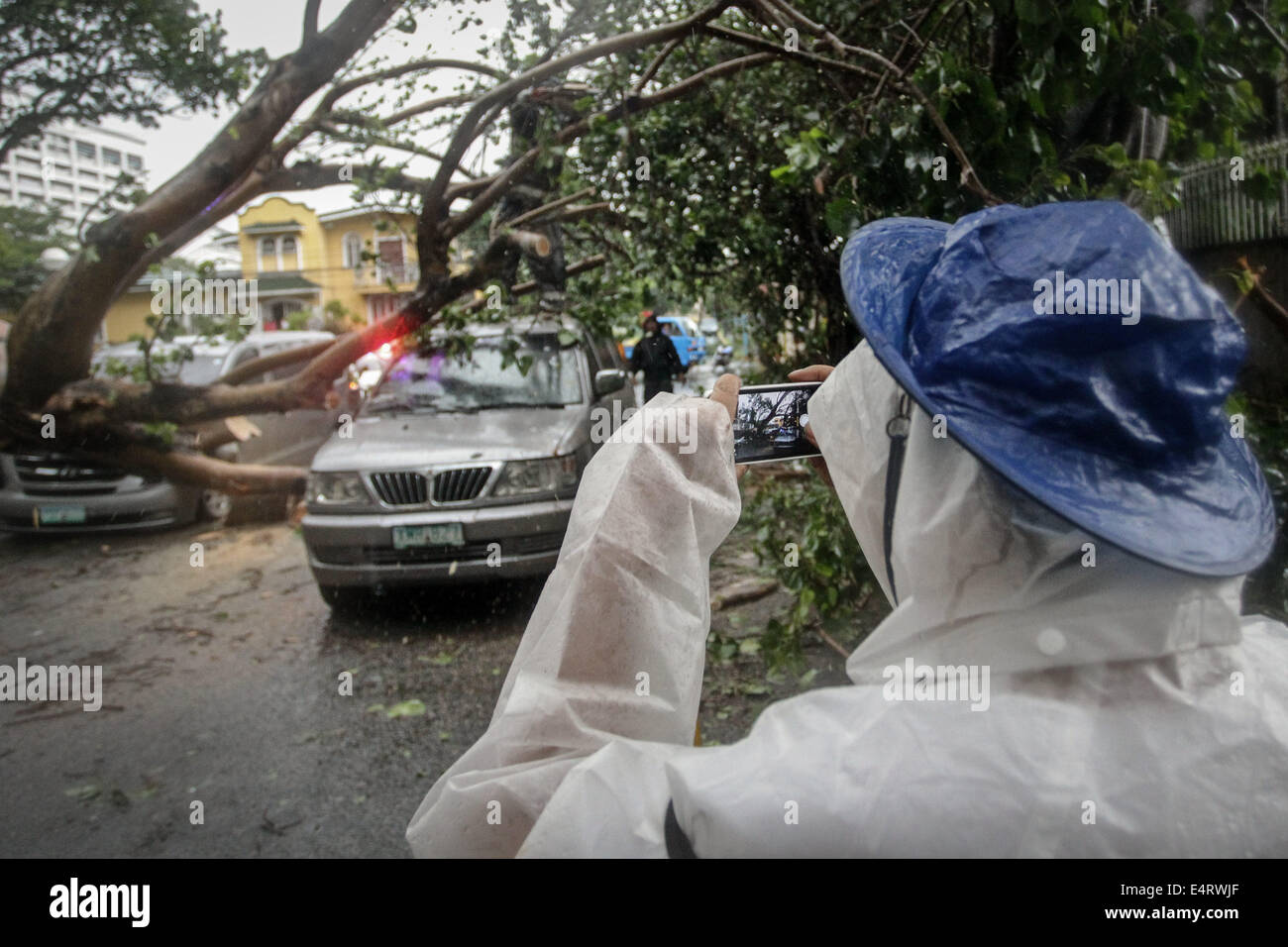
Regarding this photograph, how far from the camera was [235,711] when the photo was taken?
181 inches

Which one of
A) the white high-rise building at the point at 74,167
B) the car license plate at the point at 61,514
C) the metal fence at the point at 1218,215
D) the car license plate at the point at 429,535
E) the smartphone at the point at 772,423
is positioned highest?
the metal fence at the point at 1218,215

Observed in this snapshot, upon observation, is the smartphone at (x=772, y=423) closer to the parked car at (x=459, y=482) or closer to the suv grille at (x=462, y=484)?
the parked car at (x=459, y=482)

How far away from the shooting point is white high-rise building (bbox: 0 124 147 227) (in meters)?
4.62

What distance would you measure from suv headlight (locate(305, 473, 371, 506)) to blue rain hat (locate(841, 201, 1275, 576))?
199 inches

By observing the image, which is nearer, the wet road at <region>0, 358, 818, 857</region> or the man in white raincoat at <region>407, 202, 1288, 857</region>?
the man in white raincoat at <region>407, 202, 1288, 857</region>

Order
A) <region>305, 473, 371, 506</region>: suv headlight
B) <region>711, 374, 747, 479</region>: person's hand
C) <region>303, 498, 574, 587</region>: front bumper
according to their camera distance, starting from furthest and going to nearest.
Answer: <region>305, 473, 371, 506</region>: suv headlight < <region>303, 498, 574, 587</region>: front bumper < <region>711, 374, 747, 479</region>: person's hand

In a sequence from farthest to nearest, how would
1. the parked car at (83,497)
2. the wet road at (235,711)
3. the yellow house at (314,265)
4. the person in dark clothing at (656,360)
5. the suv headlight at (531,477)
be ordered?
1. the person in dark clothing at (656,360)
2. the parked car at (83,497)
3. the yellow house at (314,265)
4. the suv headlight at (531,477)
5. the wet road at (235,711)

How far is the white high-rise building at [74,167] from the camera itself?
4.62 metres

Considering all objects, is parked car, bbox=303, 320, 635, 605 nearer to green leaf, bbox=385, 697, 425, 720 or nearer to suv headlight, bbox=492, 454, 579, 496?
suv headlight, bbox=492, 454, 579, 496

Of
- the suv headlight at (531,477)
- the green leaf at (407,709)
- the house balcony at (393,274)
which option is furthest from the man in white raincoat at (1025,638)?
the house balcony at (393,274)

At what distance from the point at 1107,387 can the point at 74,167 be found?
207 inches

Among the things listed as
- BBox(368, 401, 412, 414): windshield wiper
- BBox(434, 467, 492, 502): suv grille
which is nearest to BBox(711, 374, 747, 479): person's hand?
BBox(434, 467, 492, 502): suv grille

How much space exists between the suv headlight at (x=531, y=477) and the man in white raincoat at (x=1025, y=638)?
4.44 m

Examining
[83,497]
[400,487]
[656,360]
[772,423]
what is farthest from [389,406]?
[772,423]
